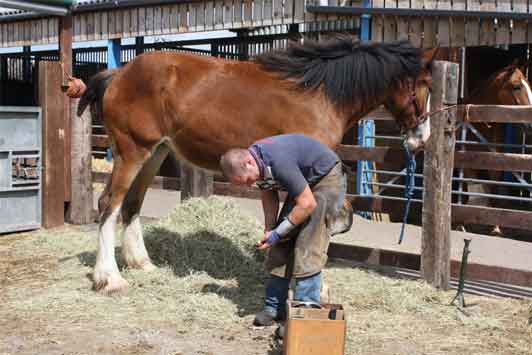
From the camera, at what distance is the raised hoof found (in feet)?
18.2

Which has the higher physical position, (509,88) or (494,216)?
(509,88)

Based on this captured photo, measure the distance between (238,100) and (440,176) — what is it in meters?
1.85

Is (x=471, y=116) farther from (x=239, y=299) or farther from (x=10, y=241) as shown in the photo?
(x=10, y=241)

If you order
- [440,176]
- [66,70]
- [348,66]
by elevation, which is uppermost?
[66,70]

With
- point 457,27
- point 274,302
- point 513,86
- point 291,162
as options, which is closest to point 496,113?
point 291,162

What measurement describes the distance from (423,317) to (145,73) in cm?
320

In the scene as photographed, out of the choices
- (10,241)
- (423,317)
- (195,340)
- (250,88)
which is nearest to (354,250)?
(423,317)

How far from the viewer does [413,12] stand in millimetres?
9273

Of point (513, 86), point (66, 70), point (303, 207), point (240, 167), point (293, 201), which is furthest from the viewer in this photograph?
point (513, 86)

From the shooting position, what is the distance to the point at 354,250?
632 cm

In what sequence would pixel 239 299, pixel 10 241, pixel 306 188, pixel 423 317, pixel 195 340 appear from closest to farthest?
pixel 306 188
pixel 195 340
pixel 423 317
pixel 239 299
pixel 10 241

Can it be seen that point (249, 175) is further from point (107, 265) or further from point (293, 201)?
point (107, 265)

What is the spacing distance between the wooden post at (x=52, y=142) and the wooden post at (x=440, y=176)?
4.95 metres

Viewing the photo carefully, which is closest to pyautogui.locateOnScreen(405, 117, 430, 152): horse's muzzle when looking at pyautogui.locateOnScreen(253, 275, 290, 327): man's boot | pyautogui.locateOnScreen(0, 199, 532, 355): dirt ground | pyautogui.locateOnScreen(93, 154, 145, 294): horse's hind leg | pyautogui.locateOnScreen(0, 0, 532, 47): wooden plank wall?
pyautogui.locateOnScreen(0, 199, 532, 355): dirt ground
